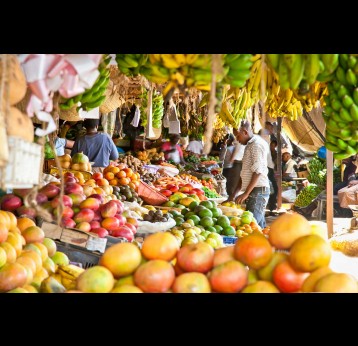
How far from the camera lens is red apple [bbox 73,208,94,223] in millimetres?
3582

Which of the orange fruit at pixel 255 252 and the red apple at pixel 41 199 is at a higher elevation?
the red apple at pixel 41 199

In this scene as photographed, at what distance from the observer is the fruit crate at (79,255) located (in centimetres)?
319

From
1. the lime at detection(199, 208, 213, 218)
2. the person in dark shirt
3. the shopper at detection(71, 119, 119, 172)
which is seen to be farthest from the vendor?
the lime at detection(199, 208, 213, 218)

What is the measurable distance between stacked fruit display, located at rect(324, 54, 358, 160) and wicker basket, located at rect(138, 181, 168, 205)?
3.03 meters

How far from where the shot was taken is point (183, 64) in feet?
7.53

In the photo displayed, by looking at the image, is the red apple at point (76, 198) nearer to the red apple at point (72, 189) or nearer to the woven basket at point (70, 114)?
the red apple at point (72, 189)

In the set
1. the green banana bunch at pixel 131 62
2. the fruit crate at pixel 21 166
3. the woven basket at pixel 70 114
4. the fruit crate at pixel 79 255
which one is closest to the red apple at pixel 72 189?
the fruit crate at pixel 79 255

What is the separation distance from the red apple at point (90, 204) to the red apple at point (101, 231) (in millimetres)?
220

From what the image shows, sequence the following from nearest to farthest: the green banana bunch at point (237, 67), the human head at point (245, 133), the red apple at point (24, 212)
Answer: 1. the green banana bunch at point (237, 67)
2. the red apple at point (24, 212)
3. the human head at point (245, 133)

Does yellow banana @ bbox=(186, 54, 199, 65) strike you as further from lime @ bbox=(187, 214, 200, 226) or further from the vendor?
the vendor
